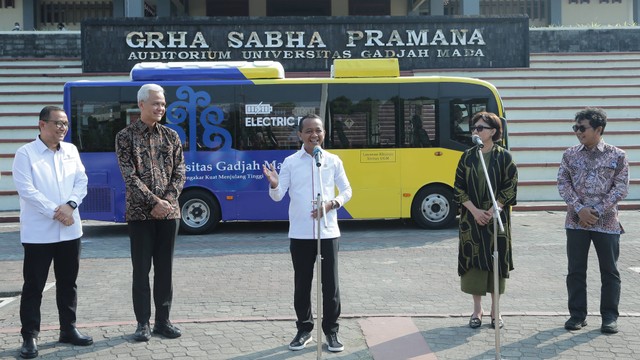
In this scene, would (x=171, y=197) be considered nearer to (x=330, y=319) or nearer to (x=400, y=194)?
(x=330, y=319)

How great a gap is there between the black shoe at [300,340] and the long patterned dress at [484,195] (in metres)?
1.50

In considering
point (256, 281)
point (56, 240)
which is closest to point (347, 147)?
point (256, 281)

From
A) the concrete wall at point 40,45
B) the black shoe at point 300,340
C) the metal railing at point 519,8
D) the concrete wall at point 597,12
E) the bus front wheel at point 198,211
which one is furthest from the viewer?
the metal railing at point 519,8

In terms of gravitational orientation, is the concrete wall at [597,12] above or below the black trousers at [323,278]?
above

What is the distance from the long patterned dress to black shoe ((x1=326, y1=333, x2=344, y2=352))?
133 cm

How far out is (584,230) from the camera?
6.47 m

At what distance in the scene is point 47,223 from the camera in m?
5.82

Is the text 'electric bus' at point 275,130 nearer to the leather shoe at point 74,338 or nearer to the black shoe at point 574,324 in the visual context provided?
the black shoe at point 574,324

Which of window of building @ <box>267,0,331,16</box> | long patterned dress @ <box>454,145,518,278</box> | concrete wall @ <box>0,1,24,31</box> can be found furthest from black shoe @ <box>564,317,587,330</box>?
concrete wall @ <box>0,1,24,31</box>

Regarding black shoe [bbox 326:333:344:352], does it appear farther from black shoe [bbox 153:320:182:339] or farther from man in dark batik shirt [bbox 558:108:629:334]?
man in dark batik shirt [bbox 558:108:629:334]

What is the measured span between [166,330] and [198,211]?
7.14 meters

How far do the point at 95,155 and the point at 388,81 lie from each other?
16.8 ft

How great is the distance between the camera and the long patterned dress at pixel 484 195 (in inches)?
249

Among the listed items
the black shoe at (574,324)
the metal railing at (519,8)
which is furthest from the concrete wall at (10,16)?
the black shoe at (574,324)
